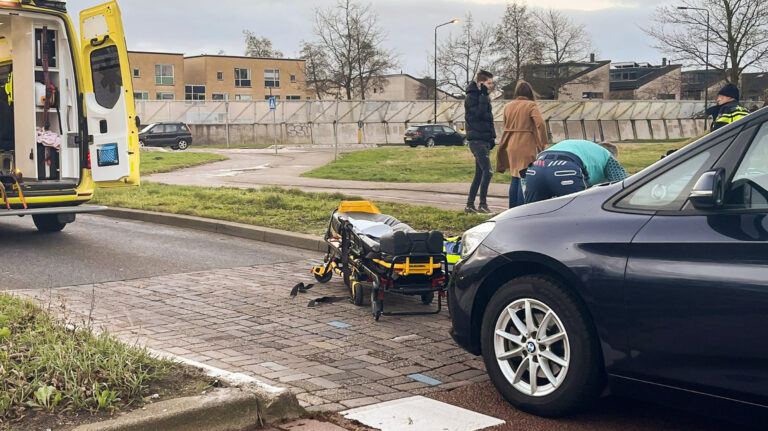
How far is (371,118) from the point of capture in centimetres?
5341

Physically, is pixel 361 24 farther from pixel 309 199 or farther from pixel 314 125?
pixel 309 199

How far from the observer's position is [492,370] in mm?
4504

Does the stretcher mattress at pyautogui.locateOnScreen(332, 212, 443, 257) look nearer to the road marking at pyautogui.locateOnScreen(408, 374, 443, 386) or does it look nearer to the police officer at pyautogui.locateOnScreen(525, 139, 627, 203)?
the police officer at pyautogui.locateOnScreen(525, 139, 627, 203)

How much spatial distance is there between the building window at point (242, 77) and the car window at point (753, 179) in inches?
3641

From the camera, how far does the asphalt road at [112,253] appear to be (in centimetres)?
833

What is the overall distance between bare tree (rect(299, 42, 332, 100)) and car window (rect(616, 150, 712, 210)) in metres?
62.5

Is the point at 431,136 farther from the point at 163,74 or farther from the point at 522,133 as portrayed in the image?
the point at 163,74

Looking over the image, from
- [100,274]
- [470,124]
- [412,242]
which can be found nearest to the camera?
[412,242]

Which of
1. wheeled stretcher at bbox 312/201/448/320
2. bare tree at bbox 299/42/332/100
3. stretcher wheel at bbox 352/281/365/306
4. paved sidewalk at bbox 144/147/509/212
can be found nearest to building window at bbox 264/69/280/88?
bare tree at bbox 299/42/332/100

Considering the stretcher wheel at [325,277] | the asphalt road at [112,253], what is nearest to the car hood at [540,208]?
the stretcher wheel at [325,277]

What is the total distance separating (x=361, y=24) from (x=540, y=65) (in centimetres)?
1391

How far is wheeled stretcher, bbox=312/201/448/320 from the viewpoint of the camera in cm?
639

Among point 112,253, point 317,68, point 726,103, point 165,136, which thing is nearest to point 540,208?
point 726,103

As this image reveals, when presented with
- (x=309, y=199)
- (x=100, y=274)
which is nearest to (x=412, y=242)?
(x=100, y=274)
